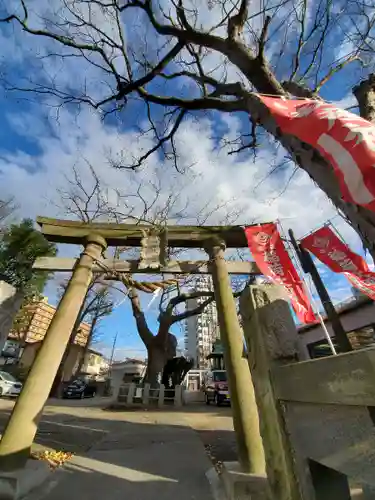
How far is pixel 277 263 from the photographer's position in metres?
4.78

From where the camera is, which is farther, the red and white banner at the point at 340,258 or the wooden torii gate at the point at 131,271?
the red and white banner at the point at 340,258

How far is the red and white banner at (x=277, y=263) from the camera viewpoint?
428 cm

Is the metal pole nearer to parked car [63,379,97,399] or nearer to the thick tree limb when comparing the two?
the thick tree limb

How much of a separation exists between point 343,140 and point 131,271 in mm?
4534

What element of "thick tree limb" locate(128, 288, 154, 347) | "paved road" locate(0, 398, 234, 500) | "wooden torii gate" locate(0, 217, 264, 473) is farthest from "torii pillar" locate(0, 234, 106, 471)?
"thick tree limb" locate(128, 288, 154, 347)

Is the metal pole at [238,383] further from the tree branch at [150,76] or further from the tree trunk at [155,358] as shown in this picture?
the tree trunk at [155,358]

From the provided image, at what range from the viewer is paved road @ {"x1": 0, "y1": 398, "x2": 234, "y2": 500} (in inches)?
132

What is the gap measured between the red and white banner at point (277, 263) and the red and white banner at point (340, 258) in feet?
2.87

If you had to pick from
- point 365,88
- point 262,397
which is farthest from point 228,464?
point 365,88

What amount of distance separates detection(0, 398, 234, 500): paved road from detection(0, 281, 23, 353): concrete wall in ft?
7.89

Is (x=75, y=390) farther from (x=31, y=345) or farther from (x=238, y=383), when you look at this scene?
(x=238, y=383)

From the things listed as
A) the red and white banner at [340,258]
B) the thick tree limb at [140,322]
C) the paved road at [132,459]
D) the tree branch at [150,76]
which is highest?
the tree branch at [150,76]

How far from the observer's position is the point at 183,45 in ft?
23.0

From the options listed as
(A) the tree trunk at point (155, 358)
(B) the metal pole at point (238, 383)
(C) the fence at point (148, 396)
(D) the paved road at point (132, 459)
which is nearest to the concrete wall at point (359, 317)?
(D) the paved road at point (132, 459)
